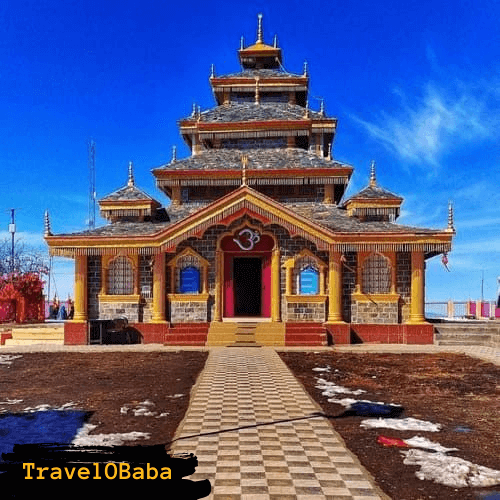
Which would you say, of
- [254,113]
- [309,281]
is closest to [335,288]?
[309,281]

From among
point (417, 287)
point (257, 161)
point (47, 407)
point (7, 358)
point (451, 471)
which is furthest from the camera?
point (257, 161)

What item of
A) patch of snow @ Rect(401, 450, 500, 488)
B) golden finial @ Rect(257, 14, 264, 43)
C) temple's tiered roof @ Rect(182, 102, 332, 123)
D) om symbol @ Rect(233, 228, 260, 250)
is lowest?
patch of snow @ Rect(401, 450, 500, 488)

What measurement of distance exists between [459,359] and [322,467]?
11939mm

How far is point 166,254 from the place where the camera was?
21500 mm

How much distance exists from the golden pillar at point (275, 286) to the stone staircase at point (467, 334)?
19.8 feet

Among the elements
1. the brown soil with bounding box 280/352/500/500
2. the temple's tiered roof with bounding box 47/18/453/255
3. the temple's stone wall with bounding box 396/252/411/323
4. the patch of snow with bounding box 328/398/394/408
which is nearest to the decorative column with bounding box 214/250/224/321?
the temple's tiered roof with bounding box 47/18/453/255

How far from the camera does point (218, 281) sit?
21.4m

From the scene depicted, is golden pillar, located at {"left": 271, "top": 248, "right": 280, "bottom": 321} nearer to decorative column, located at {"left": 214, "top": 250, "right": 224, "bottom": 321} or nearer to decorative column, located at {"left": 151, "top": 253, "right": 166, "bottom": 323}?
decorative column, located at {"left": 214, "top": 250, "right": 224, "bottom": 321}

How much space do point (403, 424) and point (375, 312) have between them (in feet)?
42.2

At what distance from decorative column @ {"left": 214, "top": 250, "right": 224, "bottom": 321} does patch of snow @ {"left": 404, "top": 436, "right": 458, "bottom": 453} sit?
1414 cm

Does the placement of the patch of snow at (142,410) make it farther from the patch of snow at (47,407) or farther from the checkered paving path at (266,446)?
the patch of snow at (47,407)

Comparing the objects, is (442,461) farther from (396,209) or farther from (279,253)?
(396,209)

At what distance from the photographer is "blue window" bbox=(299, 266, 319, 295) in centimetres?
2119

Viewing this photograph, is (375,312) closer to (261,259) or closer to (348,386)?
(261,259)
